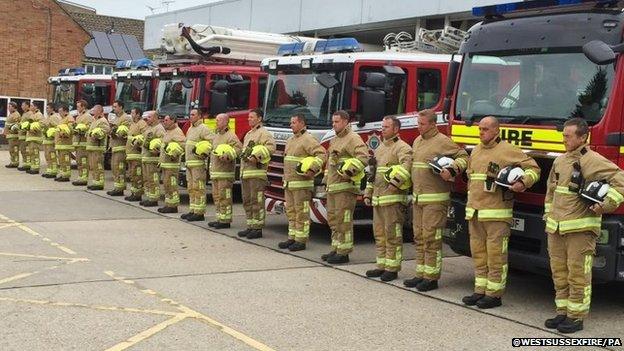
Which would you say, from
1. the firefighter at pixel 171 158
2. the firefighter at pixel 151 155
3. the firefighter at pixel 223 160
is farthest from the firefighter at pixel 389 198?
the firefighter at pixel 151 155

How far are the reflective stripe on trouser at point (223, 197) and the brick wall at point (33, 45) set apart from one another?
21324mm

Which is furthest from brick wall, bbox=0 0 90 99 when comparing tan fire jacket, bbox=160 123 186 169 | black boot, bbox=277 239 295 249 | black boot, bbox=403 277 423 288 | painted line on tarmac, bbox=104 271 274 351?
black boot, bbox=403 277 423 288

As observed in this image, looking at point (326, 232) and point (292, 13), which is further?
point (292, 13)

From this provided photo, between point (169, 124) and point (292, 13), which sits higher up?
point (292, 13)

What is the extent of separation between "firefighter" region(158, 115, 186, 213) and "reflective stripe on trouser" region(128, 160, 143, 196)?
1391mm

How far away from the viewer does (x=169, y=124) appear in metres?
12.1

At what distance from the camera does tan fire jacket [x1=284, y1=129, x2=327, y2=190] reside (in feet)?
29.7

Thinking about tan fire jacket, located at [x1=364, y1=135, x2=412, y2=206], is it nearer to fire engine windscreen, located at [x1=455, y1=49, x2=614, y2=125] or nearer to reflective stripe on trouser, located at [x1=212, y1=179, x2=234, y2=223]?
fire engine windscreen, located at [x1=455, y1=49, x2=614, y2=125]

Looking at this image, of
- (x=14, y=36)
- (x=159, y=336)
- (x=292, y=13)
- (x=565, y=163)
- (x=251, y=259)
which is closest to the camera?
(x=159, y=336)

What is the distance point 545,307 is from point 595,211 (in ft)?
5.02

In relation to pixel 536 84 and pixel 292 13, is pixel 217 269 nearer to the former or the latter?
pixel 536 84

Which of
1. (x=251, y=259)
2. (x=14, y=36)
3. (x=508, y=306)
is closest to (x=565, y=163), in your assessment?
(x=508, y=306)

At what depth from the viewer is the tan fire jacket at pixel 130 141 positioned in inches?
524

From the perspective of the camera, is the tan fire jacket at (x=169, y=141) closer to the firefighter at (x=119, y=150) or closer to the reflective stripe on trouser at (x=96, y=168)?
the firefighter at (x=119, y=150)
